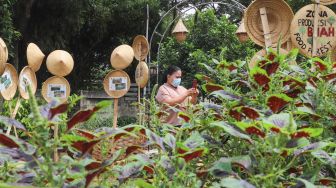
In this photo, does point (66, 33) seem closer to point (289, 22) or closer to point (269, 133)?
point (289, 22)

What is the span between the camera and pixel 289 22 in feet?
10.1

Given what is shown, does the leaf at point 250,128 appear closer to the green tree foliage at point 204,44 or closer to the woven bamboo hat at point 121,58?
the woven bamboo hat at point 121,58

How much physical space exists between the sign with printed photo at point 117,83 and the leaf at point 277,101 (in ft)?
10.5

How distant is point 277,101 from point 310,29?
1.93 meters

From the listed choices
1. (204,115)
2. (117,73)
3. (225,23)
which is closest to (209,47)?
(225,23)

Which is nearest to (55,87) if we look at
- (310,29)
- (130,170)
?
(310,29)

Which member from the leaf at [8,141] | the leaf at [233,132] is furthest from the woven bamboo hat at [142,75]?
the leaf at [8,141]

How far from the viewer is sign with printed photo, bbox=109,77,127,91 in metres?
4.39

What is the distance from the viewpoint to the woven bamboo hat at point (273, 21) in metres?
3.05

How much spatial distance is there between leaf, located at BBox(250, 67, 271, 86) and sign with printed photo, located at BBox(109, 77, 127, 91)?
3.18 m

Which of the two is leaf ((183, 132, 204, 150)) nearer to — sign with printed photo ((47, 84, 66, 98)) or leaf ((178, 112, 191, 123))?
leaf ((178, 112, 191, 123))

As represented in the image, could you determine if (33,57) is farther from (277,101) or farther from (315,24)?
(277,101)

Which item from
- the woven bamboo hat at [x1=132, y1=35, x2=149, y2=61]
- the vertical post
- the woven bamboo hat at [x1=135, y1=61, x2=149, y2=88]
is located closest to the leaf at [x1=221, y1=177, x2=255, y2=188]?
the vertical post

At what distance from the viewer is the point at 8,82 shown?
11.6 feet
